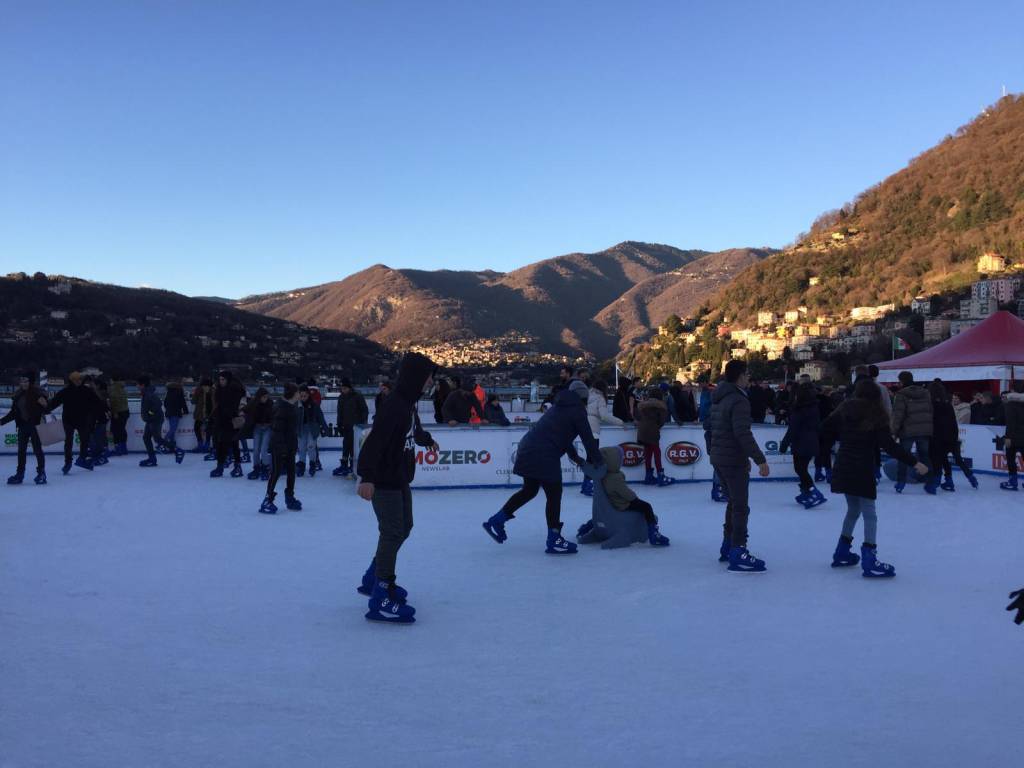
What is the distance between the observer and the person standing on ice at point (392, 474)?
5.54 meters

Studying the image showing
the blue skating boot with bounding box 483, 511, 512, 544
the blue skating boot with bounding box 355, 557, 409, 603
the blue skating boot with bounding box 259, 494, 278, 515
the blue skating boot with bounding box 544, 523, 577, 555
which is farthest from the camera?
the blue skating boot with bounding box 259, 494, 278, 515

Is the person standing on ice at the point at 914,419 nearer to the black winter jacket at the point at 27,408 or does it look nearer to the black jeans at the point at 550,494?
the black jeans at the point at 550,494

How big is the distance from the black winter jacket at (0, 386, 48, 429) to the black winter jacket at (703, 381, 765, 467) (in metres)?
9.50

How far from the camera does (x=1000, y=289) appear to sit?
109 meters

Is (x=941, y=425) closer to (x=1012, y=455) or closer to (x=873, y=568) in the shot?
(x=1012, y=455)

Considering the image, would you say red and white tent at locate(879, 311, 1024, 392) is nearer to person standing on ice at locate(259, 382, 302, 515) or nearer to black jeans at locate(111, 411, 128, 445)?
person standing on ice at locate(259, 382, 302, 515)

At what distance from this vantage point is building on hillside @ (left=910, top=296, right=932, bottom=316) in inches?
4721

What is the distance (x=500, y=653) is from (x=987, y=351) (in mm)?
22822

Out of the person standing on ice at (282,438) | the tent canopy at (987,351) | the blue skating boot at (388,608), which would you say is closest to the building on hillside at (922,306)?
the tent canopy at (987,351)

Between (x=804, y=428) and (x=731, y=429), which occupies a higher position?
(x=731, y=429)

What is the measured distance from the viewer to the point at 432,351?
5891 inches

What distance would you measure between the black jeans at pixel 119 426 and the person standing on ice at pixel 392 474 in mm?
14329

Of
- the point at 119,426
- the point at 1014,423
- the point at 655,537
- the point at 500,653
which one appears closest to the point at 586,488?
the point at 655,537

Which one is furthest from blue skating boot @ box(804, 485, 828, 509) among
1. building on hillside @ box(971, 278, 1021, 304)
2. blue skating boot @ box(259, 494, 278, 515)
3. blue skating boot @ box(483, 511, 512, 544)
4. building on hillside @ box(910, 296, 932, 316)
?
building on hillside @ box(910, 296, 932, 316)
